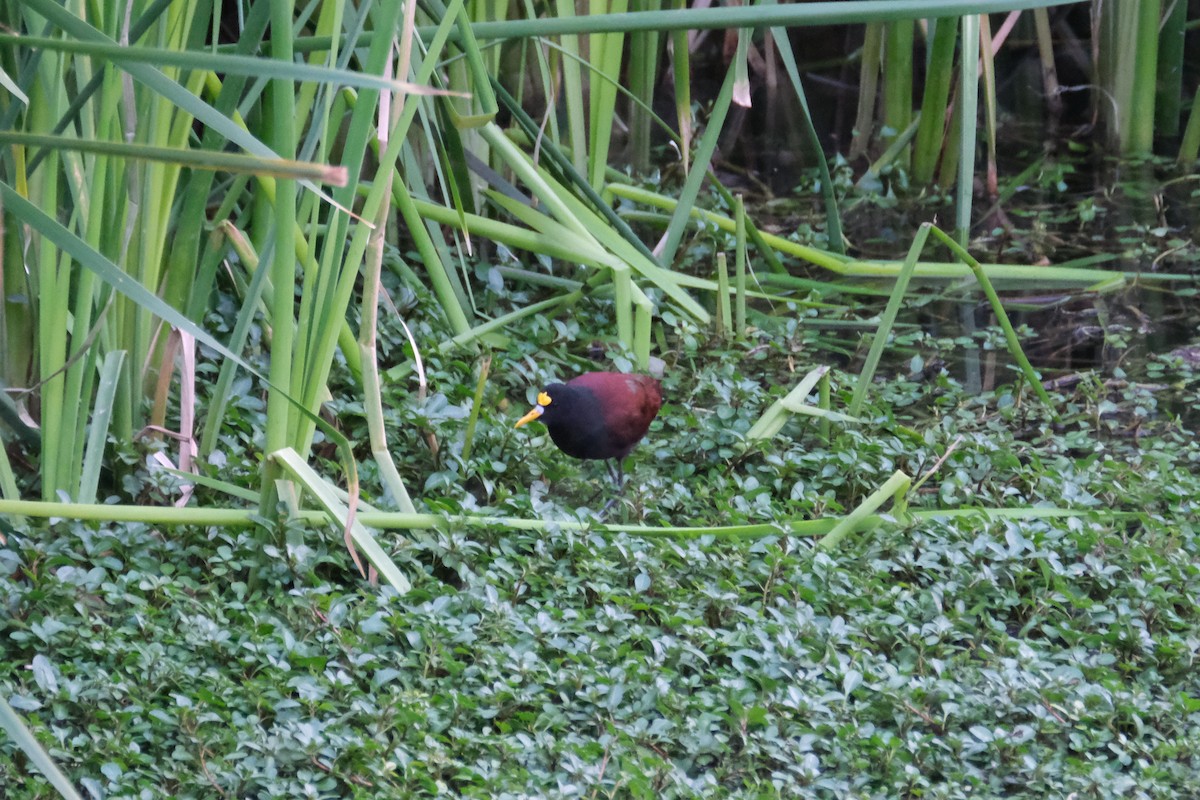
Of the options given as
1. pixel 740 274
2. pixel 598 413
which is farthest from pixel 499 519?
pixel 740 274

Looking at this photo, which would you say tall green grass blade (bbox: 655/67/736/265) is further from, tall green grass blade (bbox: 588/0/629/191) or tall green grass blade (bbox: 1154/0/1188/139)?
tall green grass blade (bbox: 1154/0/1188/139)

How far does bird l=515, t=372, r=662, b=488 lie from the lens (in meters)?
3.41

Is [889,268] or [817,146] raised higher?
[817,146]

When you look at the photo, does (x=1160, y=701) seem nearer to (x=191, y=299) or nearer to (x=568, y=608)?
(x=568, y=608)

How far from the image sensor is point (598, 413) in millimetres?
3402

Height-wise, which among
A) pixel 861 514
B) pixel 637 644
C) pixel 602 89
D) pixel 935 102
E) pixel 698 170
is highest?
pixel 602 89

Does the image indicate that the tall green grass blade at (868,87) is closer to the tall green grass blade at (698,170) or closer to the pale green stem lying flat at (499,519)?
the tall green grass blade at (698,170)

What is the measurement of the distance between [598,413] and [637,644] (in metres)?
0.81

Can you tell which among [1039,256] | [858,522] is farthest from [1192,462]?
[1039,256]

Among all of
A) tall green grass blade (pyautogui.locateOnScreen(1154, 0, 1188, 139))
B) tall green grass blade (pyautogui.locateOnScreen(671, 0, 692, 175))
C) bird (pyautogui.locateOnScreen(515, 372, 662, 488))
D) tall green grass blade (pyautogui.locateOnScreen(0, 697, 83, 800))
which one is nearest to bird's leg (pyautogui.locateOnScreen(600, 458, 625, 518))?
bird (pyautogui.locateOnScreen(515, 372, 662, 488))

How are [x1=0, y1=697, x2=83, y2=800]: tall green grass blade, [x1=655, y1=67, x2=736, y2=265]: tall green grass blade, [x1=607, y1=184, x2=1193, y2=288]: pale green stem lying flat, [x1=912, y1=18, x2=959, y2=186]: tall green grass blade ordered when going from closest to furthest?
[x1=0, y1=697, x2=83, y2=800]: tall green grass blade
[x1=655, y1=67, x2=736, y2=265]: tall green grass blade
[x1=607, y1=184, x2=1193, y2=288]: pale green stem lying flat
[x1=912, y1=18, x2=959, y2=186]: tall green grass blade

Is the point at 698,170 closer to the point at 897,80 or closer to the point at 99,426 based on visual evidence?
the point at 99,426

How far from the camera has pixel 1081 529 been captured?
10.1 feet

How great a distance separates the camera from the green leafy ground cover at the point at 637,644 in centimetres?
230
